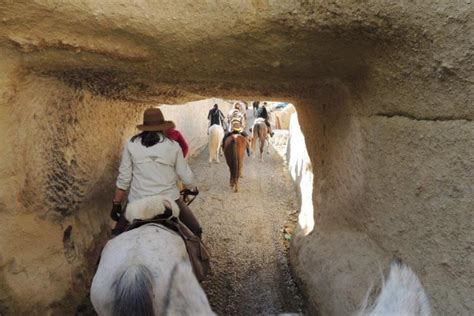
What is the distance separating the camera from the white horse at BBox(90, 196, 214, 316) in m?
2.03

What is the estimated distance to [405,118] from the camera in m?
2.54

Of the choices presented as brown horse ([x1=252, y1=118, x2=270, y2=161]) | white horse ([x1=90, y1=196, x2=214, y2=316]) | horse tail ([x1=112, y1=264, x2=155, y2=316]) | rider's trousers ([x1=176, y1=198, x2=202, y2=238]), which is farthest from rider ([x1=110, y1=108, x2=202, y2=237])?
brown horse ([x1=252, y1=118, x2=270, y2=161])

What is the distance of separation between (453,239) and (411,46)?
121cm

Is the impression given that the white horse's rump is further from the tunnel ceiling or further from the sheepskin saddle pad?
the sheepskin saddle pad

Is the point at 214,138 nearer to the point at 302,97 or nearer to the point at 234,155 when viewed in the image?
the point at 234,155

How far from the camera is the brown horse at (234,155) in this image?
852 centimetres

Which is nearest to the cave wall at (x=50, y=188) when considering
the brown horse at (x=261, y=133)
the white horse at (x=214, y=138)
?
the white horse at (x=214, y=138)

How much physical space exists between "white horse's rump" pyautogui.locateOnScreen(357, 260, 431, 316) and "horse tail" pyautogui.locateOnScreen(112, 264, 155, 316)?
4.53ft

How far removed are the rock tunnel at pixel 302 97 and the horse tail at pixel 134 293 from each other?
1.33 meters

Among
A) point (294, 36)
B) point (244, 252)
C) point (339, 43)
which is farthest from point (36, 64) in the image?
point (244, 252)

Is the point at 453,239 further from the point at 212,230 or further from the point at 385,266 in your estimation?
the point at 212,230

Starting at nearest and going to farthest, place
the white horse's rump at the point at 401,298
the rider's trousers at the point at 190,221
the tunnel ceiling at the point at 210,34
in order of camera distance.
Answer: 1. the white horse's rump at the point at 401,298
2. the tunnel ceiling at the point at 210,34
3. the rider's trousers at the point at 190,221

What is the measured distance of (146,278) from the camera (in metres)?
2.31

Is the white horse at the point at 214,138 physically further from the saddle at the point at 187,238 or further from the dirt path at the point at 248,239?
the saddle at the point at 187,238
